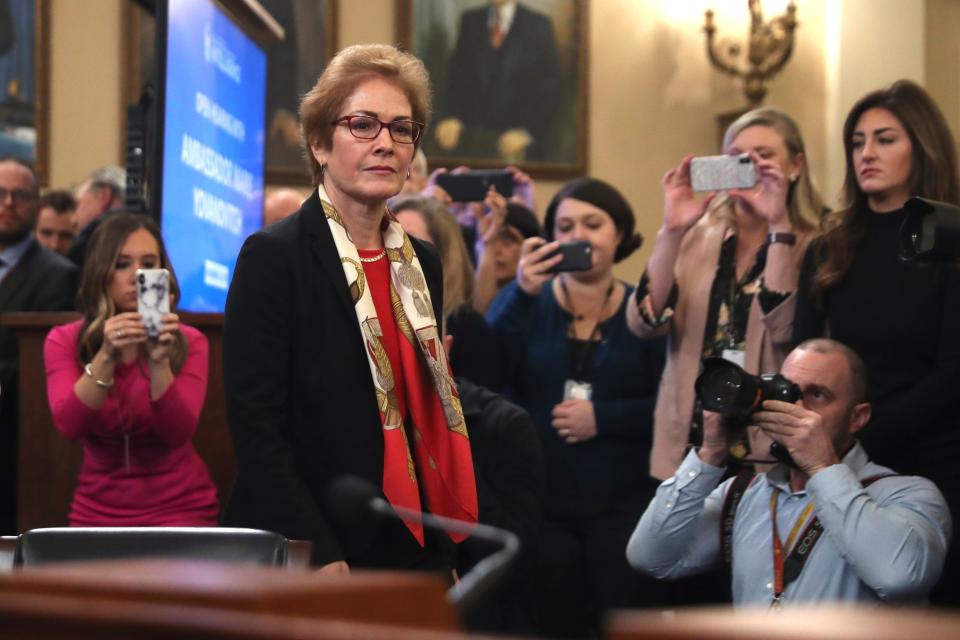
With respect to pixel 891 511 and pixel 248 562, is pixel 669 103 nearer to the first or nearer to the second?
pixel 891 511

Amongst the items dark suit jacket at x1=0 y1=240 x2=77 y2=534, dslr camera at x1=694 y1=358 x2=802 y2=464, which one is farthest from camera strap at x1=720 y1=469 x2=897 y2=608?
dark suit jacket at x1=0 y1=240 x2=77 y2=534

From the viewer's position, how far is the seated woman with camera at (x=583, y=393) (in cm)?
396

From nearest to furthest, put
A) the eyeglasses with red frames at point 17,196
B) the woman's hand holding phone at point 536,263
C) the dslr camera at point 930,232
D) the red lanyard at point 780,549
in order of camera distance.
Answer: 1. the dslr camera at point 930,232
2. the red lanyard at point 780,549
3. the woman's hand holding phone at point 536,263
4. the eyeglasses with red frames at point 17,196

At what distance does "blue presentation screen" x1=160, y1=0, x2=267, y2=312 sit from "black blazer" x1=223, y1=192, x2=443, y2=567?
163 cm

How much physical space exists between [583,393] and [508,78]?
410cm

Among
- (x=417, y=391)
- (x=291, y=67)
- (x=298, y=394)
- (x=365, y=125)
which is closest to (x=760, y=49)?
(x=291, y=67)

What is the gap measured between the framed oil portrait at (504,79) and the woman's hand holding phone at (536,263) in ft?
11.5

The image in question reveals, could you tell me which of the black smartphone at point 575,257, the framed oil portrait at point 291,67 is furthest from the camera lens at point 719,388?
the framed oil portrait at point 291,67

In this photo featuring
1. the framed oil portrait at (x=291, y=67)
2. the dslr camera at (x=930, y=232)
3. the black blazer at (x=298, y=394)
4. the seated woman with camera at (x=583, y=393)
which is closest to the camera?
the black blazer at (x=298, y=394)

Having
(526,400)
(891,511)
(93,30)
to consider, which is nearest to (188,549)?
(891,511)

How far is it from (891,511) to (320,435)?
3.95ft

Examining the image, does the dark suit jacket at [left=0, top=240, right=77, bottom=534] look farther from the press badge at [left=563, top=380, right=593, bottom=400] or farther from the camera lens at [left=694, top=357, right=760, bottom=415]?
the camera lens at [left=694, top=357, right=760, bottom=415]

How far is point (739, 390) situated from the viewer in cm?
295

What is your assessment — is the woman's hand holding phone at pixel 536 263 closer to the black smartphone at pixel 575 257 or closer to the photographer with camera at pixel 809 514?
the black smartphone at pixel 575 257
